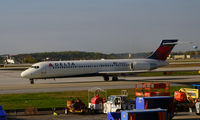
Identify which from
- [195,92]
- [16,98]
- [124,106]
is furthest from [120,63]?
[124,106]

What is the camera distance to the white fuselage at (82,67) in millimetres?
48281

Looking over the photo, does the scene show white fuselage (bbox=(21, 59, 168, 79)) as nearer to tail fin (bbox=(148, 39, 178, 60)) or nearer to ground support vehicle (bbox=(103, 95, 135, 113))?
tail fin (bbox=(148, 39, 178, 60))

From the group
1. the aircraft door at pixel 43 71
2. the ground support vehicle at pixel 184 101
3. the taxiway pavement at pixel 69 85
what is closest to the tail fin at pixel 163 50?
the taxiway pavement at pixel 69 85

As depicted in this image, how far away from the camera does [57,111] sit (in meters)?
25.9

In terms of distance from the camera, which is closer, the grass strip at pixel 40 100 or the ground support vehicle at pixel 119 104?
the ground support vehicle at pixel 119 104

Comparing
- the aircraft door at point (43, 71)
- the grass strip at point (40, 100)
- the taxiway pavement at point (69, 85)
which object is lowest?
the grass strip at point (40, 100)

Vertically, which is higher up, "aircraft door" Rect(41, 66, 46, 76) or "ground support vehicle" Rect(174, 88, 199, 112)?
"aircraft door" Rect(41, 66, 46, 76)

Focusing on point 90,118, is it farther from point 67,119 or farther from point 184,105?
point 184,105

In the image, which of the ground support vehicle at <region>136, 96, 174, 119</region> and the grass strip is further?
the grass strip

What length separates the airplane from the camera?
48.4 meters

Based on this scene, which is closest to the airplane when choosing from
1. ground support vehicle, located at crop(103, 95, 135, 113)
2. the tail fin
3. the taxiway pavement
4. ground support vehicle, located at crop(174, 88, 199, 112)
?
the tail fin

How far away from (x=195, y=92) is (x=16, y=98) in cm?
1663

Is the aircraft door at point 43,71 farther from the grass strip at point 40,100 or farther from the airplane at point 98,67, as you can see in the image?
the grass strip at point 40,100

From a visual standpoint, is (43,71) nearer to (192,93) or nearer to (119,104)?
(192,93)
